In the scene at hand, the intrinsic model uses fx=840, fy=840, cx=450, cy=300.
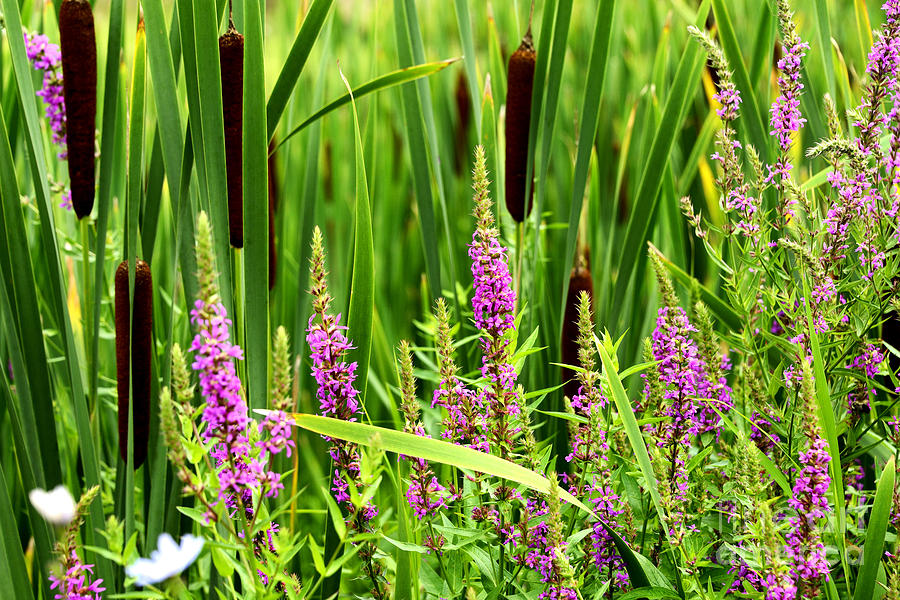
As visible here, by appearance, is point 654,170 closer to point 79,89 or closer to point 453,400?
point 453,400

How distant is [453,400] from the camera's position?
3.02ft

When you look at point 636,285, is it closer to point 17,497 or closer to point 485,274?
point 485,274

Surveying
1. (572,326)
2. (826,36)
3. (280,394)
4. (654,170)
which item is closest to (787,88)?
(654,170)

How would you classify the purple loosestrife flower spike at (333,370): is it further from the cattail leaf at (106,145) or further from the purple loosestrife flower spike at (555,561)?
the cattail leaf at (106,145)

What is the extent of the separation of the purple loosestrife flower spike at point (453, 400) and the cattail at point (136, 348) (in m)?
0.40

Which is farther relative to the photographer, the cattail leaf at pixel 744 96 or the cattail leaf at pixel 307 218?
the cattail leaf at pixel 307 218

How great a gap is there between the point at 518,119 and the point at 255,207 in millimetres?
440

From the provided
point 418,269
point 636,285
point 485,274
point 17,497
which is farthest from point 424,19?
point 485,274

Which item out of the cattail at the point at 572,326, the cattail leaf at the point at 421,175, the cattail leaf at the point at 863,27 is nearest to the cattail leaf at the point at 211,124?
the cattail leaf at the point at 421,175

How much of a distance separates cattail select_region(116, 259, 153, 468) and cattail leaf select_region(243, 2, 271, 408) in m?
0.14

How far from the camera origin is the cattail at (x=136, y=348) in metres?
1.06

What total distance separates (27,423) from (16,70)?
46 cm

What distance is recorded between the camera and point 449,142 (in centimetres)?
244

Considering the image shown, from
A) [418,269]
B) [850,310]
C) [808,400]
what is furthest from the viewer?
[418,269]
